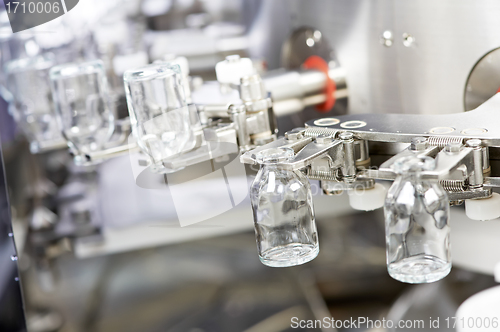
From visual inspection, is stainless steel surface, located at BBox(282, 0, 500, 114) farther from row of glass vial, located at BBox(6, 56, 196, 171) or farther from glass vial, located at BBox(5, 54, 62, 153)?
glass vial, located at BBox(5, 54, 62, 153)

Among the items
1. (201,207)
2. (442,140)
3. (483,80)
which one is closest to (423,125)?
(442,140)

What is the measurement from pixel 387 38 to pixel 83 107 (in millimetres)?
367

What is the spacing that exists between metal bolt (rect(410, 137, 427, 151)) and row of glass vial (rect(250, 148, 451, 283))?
0.11ft

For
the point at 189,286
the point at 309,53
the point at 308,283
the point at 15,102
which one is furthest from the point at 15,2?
the point at 308,283

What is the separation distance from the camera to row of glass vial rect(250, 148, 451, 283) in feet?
1.19

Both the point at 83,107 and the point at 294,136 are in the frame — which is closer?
the point at 294,136

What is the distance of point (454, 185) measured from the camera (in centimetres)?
39

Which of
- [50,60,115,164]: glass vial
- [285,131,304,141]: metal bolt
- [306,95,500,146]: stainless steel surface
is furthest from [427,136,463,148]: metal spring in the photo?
[50,60,115,164]: glass vial

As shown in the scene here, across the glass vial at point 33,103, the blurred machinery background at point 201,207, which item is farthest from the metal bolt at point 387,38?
the glass vial at point 33,103

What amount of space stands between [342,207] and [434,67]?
1.95 feet

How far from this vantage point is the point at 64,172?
1151mm

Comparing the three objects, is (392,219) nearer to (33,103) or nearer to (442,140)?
(442,140)

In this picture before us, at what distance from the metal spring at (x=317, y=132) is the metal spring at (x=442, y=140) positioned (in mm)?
76

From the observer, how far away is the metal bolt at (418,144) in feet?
1.27
